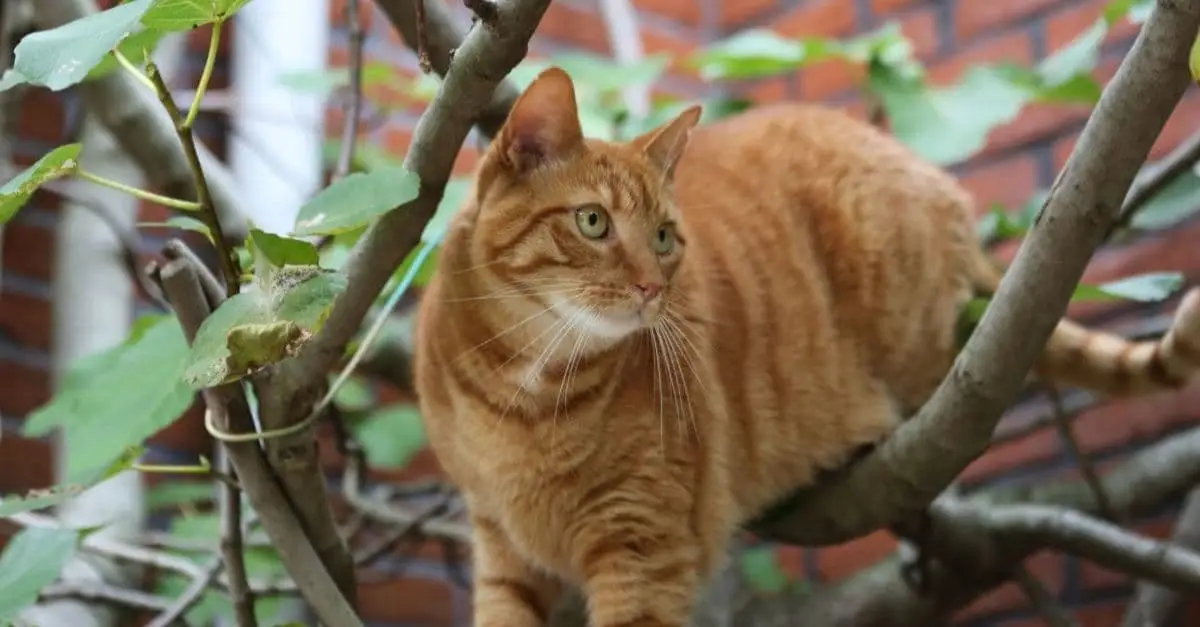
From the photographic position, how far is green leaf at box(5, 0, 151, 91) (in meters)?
0.57

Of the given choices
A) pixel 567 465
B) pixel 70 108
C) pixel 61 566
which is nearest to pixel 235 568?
pixel 61 566

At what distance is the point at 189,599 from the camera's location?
1.01 meters

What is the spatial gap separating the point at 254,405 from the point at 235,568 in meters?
0.14

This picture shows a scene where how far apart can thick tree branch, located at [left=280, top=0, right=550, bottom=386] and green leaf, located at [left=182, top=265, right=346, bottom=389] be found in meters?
0.11

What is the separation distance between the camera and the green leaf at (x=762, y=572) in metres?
1.66

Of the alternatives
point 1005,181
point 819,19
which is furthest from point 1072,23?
point 819,19

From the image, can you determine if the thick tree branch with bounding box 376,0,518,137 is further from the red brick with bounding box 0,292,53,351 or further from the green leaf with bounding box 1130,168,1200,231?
the red brick with bounding box 0,292,53,351

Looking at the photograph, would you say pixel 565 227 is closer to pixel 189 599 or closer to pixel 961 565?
pixel 189 599

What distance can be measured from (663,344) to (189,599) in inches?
19.1

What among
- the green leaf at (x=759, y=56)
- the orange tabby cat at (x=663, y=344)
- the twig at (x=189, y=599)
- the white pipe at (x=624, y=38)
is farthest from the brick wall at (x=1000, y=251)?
the twig at (x=189, y=599)

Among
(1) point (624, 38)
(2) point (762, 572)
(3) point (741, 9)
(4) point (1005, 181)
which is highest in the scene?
(3) point (741, 9)

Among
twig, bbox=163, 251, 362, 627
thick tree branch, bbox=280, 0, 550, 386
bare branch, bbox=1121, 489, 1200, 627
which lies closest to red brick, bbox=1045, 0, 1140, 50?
bare branch, bbox=1121, 489, 1200, 627

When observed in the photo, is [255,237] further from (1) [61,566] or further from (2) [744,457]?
(2) [744,457]

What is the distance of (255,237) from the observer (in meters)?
0.61
